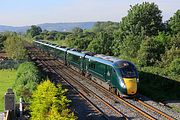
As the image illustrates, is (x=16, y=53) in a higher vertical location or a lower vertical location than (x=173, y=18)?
lower

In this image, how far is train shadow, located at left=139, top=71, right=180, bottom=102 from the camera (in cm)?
3072

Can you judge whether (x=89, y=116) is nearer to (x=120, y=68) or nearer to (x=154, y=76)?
(x=120, y=68)

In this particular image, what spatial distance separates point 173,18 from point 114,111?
49.7 m

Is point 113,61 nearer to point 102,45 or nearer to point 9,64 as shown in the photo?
point 9,64

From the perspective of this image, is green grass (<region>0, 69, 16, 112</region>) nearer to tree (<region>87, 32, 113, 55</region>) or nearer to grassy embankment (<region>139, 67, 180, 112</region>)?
grassy embankment (<region>139, 67, 180, 112</region>)

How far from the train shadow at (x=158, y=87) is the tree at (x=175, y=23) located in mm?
30919

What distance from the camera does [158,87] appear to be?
3472cm

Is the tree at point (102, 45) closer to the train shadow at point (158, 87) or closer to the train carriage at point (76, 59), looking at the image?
the train carriage at point (76, 59)

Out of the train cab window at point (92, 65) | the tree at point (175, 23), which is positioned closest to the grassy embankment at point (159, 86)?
the train cab window at point (92, 65)

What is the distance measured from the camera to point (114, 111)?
78.5ft

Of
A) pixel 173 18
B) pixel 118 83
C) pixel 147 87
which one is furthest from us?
pixel 173 18

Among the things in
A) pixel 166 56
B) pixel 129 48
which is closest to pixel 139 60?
pixel 166 56

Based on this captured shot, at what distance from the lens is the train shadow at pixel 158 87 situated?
30.7 meters

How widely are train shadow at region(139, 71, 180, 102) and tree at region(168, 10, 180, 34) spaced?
101 feet
